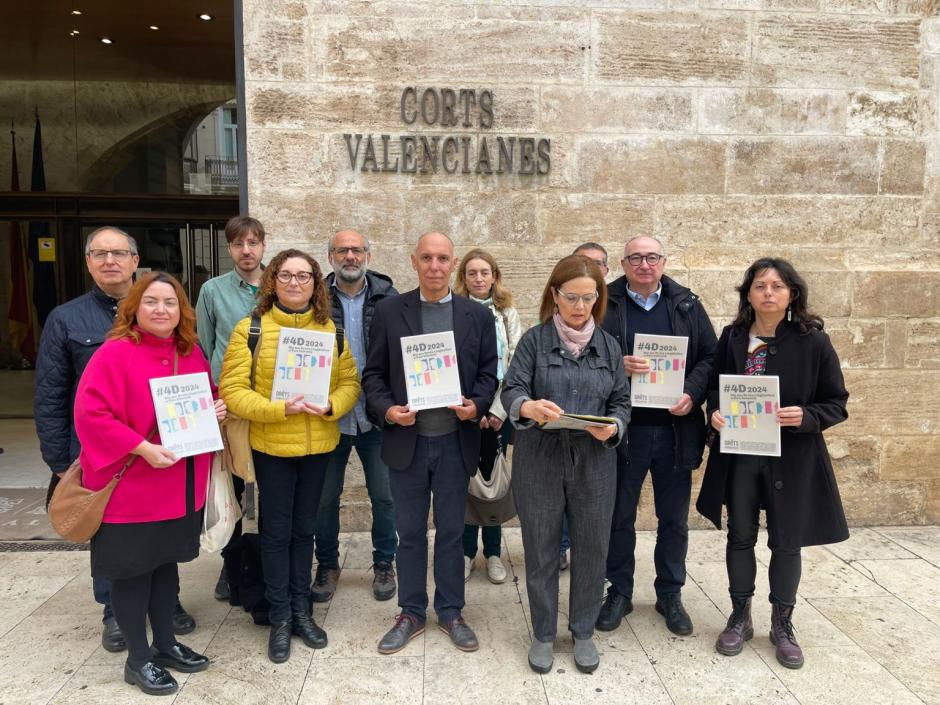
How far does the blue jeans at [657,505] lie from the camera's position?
11.8 ft

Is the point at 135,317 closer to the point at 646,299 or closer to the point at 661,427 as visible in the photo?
the point at 646,299

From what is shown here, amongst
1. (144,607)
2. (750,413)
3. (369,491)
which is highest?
(750,413)

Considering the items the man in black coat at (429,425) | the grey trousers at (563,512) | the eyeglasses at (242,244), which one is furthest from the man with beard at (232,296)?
the grey trousers at (563,512)

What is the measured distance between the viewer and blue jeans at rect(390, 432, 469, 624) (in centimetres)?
340

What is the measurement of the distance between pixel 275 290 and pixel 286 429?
71cm

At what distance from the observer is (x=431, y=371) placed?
3229 mm

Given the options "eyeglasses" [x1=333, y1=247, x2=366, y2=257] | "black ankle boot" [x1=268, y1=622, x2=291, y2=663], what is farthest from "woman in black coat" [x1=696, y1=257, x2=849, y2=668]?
"black ankle boot" [x1=268, y1=622, x2=291, y2=663]

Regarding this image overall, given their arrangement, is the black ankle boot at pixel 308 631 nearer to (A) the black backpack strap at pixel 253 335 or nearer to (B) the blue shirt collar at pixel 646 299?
(A) the black backpack strap at pixel 253 335

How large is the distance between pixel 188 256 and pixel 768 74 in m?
8.08

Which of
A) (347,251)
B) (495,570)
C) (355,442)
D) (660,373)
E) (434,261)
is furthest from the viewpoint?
(495,570)

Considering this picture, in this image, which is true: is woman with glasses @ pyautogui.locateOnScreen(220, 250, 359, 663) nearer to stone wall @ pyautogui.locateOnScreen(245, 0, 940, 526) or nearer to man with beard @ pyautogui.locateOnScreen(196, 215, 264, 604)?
man with beard @ pyautogui.locateOnScreen(196, 215, 264, 604)

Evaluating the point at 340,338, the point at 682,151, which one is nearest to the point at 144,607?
the point at 340,338

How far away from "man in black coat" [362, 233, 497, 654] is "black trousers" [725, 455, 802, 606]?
1.33m

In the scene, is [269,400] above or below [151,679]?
above
